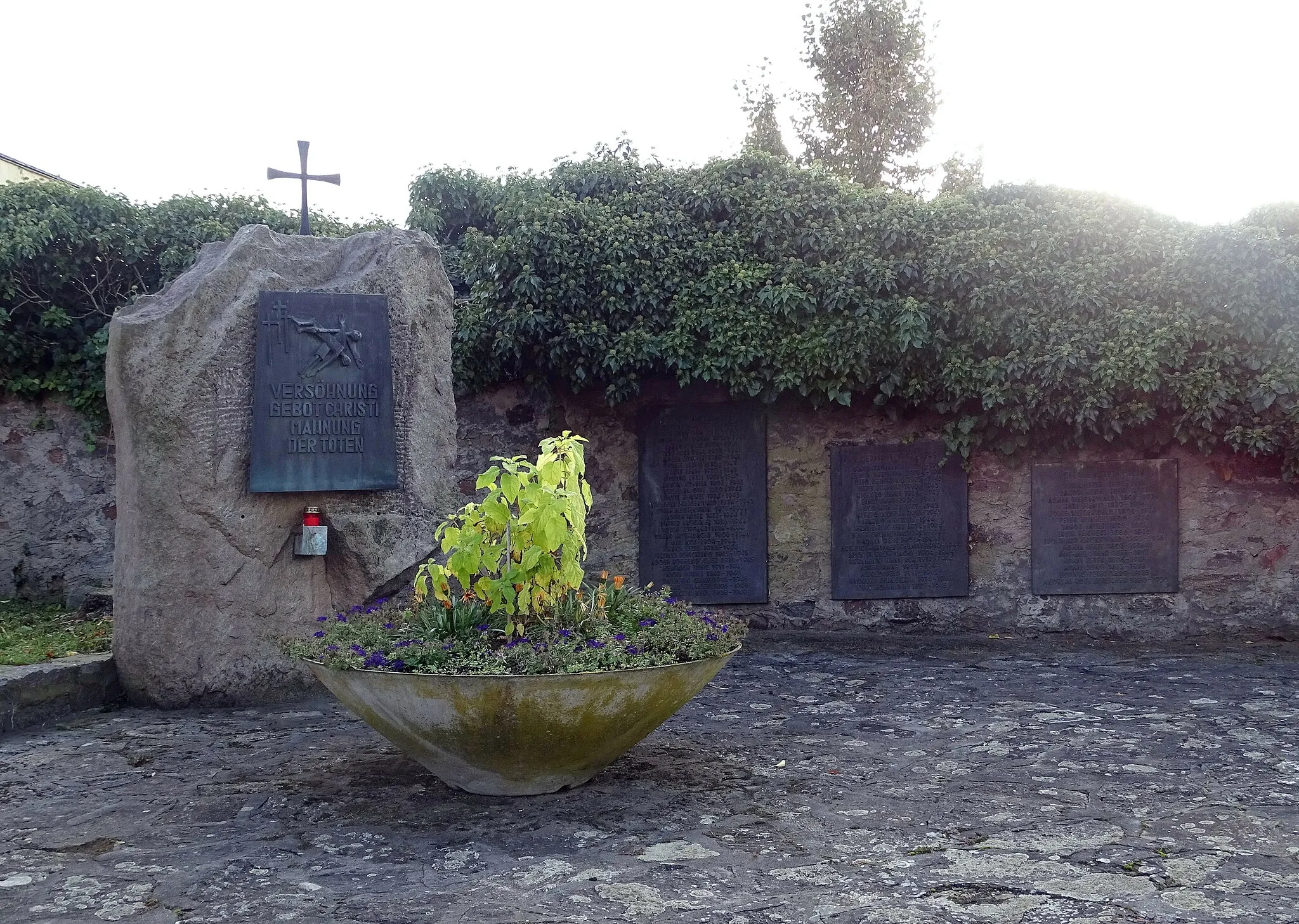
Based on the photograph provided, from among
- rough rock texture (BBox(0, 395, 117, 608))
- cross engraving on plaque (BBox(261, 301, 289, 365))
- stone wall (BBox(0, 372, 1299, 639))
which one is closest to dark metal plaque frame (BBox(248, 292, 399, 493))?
cross engraving on plaque (BBox(261, 301, 289, 365))

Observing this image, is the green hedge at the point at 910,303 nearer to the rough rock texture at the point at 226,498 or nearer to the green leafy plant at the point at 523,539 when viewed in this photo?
the rough rock texture at the point at 226,498

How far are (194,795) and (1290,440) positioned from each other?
6.63 metres

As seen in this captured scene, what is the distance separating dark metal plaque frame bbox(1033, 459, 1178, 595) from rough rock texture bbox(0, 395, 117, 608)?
20.9ft

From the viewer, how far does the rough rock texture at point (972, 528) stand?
7453mm

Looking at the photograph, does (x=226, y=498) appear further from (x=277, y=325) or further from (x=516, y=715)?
(x=516, y=715)

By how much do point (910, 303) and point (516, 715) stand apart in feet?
15.1

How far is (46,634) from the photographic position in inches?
239

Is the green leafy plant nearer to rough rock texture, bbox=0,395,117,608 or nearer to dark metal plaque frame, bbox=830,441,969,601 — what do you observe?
dark metal plaque frame, bbox=830,441,969,601

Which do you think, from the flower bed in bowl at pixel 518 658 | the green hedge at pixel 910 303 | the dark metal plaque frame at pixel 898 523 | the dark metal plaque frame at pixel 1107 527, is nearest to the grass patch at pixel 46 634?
the flower bed in bowl at pixel 518 658

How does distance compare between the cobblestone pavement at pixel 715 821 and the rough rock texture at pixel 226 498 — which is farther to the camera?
the rough rock texture at pixel 226 498

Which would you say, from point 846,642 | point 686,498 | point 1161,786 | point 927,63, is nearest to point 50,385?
point 686,498

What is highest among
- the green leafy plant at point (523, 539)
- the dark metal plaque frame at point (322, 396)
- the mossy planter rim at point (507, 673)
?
the dark metal plaque frame at point (322, 396)

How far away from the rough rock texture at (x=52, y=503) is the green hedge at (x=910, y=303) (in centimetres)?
264

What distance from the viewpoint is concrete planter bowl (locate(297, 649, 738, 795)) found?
3.34m
